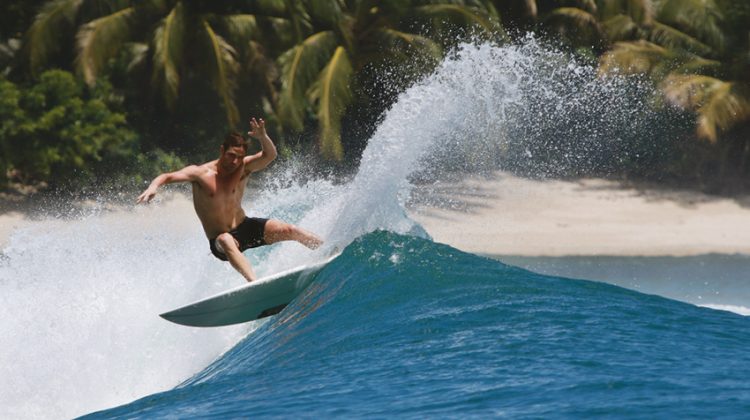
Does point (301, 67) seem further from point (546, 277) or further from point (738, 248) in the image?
point (546, 277)

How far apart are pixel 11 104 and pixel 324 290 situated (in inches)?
515

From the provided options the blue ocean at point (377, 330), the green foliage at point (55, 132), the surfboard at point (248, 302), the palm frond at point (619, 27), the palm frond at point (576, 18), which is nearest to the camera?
the blue ocean at point (377, 330)

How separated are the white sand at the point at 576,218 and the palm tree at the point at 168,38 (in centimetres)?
416

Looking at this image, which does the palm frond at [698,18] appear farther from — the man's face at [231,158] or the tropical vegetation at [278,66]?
the man's face at [231,158]

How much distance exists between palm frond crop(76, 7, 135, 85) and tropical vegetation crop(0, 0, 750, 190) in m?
0.02

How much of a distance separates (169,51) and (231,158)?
1343 centimetres

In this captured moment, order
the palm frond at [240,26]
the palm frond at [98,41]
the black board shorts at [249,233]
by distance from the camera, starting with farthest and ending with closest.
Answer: the palm frond at [240,26], the palm frond at [98,41], the black board shorts at [249,233]

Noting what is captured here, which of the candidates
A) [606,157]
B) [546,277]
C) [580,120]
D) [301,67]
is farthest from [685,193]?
[546,277]

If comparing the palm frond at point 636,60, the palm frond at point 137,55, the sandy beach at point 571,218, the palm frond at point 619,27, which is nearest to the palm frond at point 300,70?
the palm frond at point 137,55

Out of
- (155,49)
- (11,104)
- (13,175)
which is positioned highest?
(155,49)

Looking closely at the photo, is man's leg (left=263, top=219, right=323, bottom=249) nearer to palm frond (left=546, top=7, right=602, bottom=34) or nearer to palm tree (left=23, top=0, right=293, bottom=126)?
palm tree (left=23, top=0, right=293, bottom=126)

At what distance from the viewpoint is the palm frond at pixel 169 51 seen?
70.2ft

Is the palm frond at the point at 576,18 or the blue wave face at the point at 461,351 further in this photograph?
the palm frond at the point at 576,18

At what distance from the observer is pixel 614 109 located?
26156 millimetres
